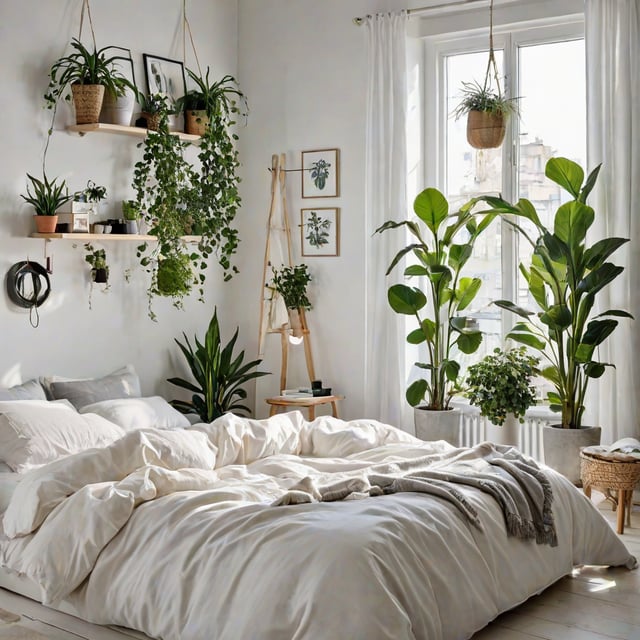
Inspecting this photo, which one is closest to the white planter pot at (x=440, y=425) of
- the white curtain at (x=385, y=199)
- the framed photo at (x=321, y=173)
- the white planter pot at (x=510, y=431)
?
the white planter pot at (x=510, y=431)

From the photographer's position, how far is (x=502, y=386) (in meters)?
5.18

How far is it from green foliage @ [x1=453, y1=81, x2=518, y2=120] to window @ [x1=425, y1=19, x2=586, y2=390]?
0.06 metres

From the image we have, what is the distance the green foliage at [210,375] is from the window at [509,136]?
157 cm

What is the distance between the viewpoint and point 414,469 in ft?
13.0

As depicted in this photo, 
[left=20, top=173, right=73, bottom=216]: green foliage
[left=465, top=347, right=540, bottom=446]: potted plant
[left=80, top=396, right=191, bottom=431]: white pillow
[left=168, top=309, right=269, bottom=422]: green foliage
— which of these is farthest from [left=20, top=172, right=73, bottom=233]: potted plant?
[left=465, top=347, right=540, bottom=446]: potted plant

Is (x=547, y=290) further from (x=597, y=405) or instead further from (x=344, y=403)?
(x=344, y=403)

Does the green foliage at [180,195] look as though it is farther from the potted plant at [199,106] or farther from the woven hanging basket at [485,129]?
the woven hanging basket at [485,129]

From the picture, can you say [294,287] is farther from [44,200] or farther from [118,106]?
[44,200]

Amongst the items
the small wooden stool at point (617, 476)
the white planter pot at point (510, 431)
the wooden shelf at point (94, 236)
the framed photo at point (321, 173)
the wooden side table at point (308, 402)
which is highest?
the framed photo at point (321, 173)

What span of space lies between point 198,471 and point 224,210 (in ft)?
9.90

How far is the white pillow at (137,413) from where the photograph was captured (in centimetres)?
481

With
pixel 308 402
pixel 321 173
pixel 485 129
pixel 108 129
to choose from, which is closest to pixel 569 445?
pixel 308 402

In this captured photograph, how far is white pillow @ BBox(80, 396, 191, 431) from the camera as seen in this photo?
481cm

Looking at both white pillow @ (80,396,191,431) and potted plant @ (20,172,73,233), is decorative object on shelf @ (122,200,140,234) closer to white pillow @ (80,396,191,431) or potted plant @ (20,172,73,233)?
potted plant @ (20,172,73,233)
